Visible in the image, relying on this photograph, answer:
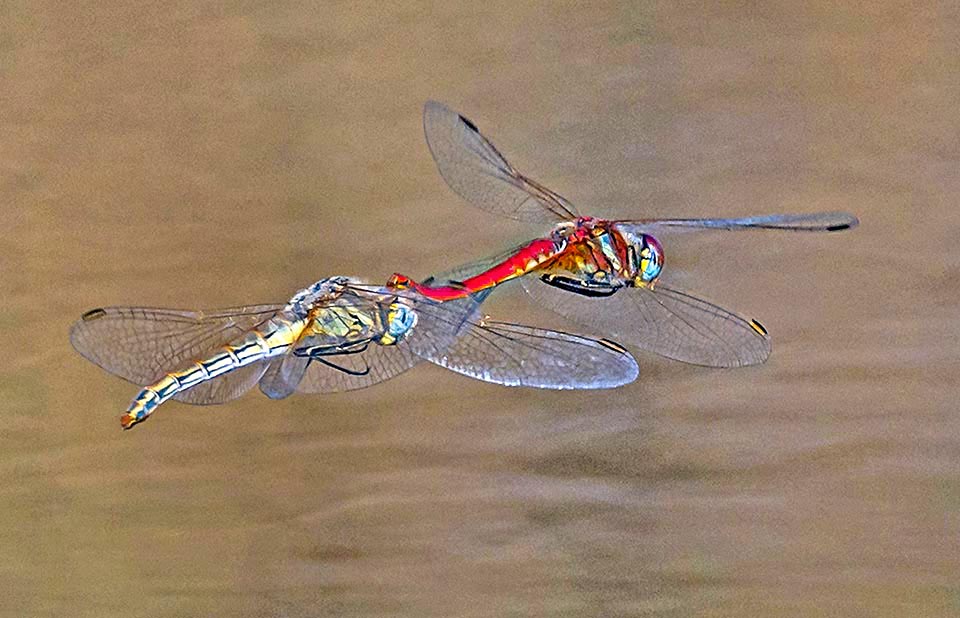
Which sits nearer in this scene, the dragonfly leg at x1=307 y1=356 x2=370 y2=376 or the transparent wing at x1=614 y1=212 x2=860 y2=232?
the transparent wing at x1=614 y1=212 x2=860 y2=232

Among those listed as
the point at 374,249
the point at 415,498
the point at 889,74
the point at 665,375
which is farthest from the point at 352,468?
the point at 889,74

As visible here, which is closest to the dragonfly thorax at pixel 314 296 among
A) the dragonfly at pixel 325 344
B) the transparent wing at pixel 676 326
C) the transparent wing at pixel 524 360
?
the dragonfly at pixel 325 344

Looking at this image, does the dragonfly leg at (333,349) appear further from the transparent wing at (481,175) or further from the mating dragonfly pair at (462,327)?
the transparent wing at (481,175)

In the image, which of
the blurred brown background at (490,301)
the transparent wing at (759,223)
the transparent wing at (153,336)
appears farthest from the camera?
the blurred brown background at (490,301)

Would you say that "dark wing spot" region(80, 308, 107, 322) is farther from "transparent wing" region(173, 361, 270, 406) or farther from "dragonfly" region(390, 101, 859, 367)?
"dragonfly" region(390, 101, 859, 367)

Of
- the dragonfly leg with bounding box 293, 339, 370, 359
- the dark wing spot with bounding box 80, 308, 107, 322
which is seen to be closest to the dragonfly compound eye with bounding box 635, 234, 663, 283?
the dragonfly leg with bounding box 293, 339, 370, 359

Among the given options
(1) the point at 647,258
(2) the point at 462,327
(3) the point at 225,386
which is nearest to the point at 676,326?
(1) the point at 647,258

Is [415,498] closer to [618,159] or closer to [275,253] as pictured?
[275,253]
